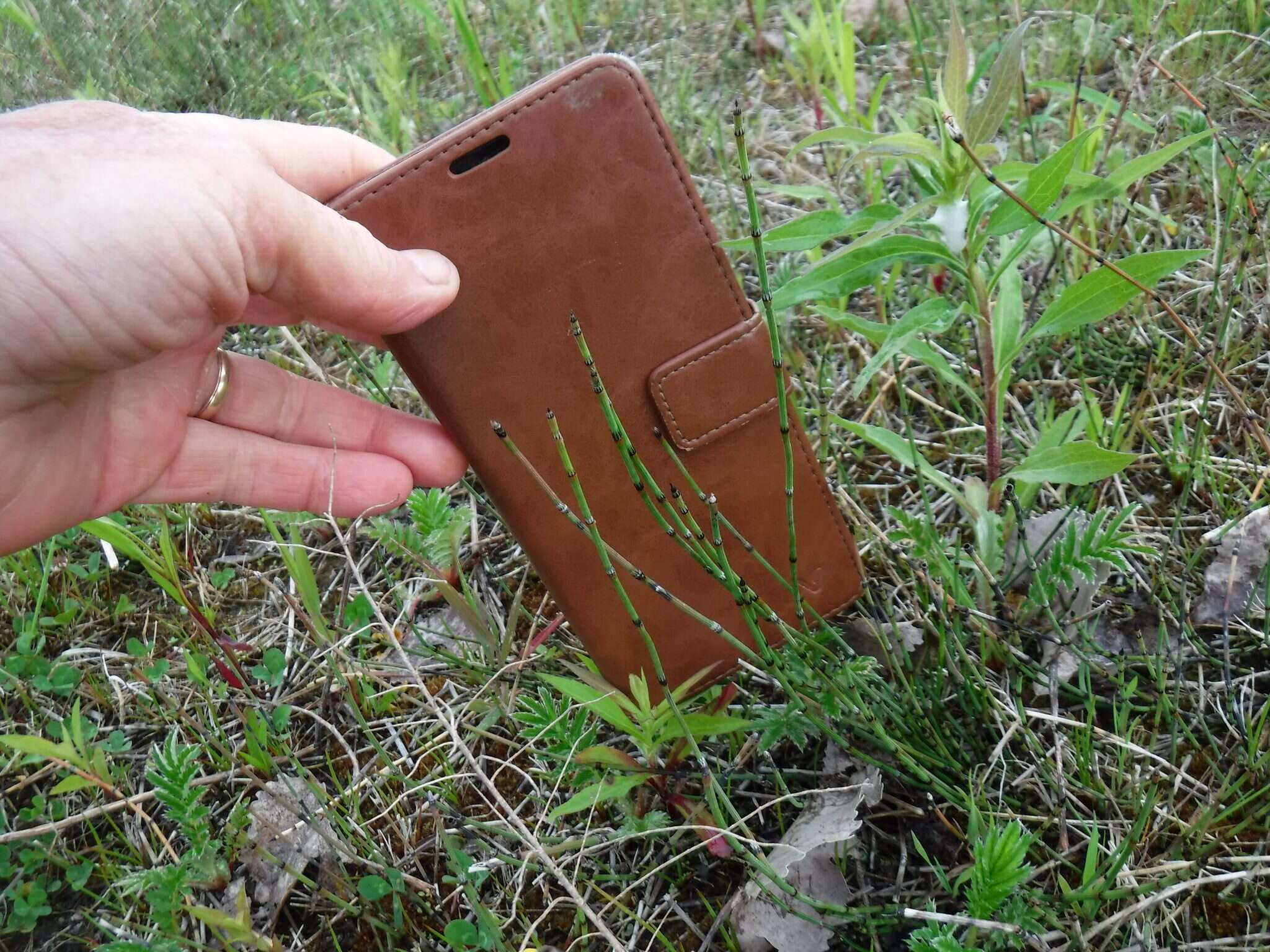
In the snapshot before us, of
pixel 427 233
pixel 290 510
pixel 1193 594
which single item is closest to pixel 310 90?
pixel 290 510

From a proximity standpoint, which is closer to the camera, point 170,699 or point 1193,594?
point 1193,594

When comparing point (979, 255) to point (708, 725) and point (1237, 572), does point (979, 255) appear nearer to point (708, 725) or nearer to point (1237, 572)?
point (1237, 572)

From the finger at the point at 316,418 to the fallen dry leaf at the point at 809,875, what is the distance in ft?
2.85

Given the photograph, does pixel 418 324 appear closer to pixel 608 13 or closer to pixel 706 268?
pixel 706 268

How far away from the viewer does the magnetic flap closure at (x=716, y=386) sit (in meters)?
1.45

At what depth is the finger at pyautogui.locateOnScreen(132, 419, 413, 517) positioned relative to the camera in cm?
168

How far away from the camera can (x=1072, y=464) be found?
4.34ft

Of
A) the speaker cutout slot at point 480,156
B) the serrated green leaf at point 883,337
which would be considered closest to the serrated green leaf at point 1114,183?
the serrated green leaf at point 883,337

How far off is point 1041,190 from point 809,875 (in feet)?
3.36

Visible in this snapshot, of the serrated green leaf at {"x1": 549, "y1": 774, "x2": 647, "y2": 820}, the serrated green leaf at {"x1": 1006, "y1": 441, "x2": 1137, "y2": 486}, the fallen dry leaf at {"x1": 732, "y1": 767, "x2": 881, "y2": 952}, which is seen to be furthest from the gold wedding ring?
the serrated green leaf at {"x1": 1006, "y1": 441, "x2": 1137, "y2": 486}

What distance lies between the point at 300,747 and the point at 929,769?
3.67 ft

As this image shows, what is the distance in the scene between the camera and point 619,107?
4.36 feet

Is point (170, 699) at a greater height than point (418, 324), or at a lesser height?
lesser

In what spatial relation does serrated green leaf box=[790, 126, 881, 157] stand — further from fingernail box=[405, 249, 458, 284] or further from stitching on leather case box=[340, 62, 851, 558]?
fingernail box=[405, 249, 458, 284]
